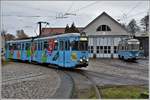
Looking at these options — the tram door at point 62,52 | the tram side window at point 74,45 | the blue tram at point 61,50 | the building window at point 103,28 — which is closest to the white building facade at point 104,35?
the building window at point 103,28

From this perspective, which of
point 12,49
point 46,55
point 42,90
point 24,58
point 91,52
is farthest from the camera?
point 91,52

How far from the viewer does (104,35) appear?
57.3 m

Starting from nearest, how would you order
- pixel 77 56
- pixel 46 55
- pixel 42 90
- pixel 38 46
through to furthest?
pixel 42 90 < pixel 77 56 < pixel 46 55 < pixel 38 46

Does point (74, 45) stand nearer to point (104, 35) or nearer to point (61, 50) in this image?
point (61, 50)

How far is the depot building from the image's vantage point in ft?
186

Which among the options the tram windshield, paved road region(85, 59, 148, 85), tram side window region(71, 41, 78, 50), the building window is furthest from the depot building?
tram side window region(71, 41, 78, 50)

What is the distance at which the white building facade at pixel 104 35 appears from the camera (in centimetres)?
5662

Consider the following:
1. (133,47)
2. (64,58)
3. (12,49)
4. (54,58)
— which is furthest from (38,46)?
(133,47)

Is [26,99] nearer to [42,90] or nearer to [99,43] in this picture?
[42,90]

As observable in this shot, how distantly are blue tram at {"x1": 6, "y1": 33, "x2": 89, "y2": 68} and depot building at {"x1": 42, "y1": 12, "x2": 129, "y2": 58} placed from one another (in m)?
27.3

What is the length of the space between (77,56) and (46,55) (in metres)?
5.25

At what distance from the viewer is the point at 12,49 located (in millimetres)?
36812

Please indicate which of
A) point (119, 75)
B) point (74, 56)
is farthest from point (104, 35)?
point (119, 75)

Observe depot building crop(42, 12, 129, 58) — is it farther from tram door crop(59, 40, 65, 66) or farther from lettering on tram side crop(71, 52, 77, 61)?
lettering on tram side crop(71, 52, 77, 61)
